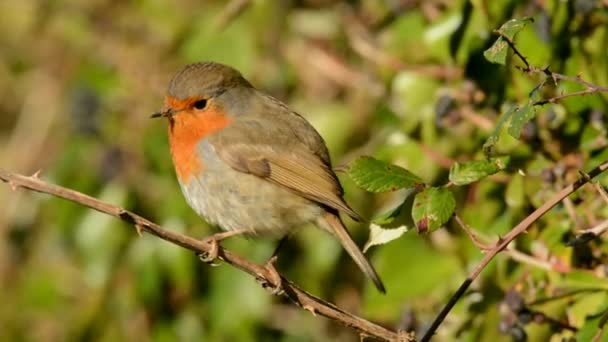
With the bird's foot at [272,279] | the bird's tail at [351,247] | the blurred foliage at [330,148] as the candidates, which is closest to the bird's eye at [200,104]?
the blurred foliage at [330,148]

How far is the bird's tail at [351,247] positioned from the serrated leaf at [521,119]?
964 millimetres

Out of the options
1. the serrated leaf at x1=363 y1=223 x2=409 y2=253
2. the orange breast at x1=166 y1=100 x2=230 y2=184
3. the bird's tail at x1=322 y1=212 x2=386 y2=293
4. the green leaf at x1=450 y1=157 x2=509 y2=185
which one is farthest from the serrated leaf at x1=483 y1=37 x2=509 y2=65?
the orange breast at x1=166 y1=100 x2=230 y2=184

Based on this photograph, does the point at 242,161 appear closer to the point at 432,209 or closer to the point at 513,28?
the point at 432,209

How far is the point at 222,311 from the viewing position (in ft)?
14.5

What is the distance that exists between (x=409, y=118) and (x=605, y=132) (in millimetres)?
824

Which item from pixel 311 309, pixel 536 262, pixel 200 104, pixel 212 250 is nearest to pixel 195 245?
pixel 212 250

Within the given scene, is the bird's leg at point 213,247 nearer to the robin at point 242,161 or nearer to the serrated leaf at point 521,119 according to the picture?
the robin at point 242,161

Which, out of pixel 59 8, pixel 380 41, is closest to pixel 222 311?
pixel 380 41

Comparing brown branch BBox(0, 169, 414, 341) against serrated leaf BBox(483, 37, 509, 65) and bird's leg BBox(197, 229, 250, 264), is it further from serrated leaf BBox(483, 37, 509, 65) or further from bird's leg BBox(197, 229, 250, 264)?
serrated leaf BBox(483, 37, 509, 65)

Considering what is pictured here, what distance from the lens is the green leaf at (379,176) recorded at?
2.24 meters

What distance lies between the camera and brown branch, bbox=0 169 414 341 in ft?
7.05

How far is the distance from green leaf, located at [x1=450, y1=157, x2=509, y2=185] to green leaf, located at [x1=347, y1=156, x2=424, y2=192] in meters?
0.07

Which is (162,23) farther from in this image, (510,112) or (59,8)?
(510,112)

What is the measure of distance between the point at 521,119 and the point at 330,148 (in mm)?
2244
